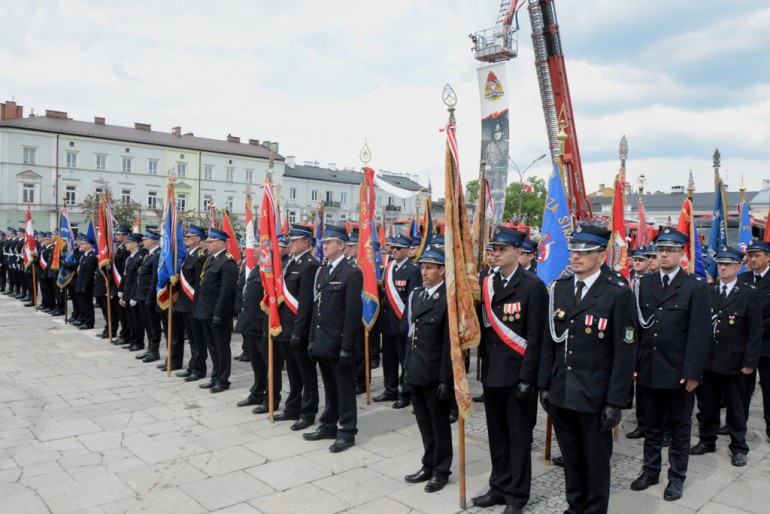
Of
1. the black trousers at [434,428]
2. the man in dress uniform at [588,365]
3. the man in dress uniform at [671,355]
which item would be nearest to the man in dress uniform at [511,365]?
the man in dress uniform at [588,365]

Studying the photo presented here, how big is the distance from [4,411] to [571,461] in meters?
6.48

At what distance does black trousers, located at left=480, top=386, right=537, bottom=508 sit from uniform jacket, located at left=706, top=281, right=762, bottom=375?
2.52m

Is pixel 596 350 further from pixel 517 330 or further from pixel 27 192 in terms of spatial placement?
pixel 27 192

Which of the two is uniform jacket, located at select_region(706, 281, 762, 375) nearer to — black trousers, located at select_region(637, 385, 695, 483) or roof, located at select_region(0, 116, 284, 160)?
black trousers, located at select_region(637, 385, 695, 483)

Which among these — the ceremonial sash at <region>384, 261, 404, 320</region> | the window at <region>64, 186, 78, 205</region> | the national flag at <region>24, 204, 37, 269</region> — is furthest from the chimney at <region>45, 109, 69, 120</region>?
the ceremonial sash at <region>384, 261, 404, 320</region>

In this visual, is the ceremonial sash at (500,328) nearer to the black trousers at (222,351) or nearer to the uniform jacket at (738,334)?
the uniform jacket at (738,334)

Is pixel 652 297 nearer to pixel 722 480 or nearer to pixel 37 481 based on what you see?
pixel 722 480

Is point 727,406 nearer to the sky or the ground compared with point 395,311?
nearer to the ground

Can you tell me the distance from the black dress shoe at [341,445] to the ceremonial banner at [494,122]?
10711 mm

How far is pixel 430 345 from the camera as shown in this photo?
4.72 metres

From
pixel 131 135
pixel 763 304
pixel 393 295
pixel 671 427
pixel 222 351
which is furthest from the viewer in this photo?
pixel 131 135

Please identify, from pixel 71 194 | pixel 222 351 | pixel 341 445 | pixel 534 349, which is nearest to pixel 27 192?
pixel 71 194

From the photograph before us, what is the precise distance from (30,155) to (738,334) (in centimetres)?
5913

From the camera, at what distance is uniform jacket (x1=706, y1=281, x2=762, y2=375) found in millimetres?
5616
